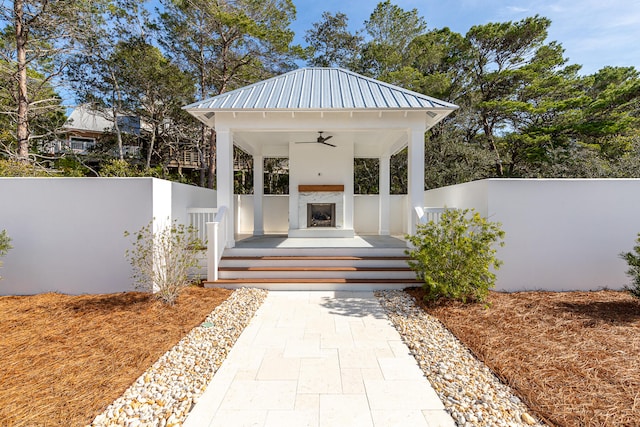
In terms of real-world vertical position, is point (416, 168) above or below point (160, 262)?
above

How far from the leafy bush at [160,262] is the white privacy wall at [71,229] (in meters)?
0.22

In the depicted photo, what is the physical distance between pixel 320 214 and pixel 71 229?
5.81 metres

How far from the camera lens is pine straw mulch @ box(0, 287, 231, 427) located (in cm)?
236

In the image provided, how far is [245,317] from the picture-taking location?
437 cm

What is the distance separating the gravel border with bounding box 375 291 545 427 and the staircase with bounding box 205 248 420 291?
1580 millimetres

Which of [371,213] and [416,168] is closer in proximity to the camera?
[416,168]

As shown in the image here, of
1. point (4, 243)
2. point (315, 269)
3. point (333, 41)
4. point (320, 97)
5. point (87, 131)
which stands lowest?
point (315, 269)

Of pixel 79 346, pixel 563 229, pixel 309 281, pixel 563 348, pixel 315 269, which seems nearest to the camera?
pixel 563 348

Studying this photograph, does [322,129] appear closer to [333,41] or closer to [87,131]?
[333,41]

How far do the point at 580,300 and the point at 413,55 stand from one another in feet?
48.6

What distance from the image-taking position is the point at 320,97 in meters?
6.70

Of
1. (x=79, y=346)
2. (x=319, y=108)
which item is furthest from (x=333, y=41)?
(x=79, y=346)

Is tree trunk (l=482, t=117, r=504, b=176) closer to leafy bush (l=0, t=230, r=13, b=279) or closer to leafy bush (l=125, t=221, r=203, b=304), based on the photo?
leafy bush (l=125, t=221, r=203, b=304)

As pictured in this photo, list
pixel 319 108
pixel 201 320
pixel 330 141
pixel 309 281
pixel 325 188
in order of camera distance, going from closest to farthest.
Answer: pixel 201 320, pixel 309 281, pixel 319 108, pixel 325 188, pixel 330 141
